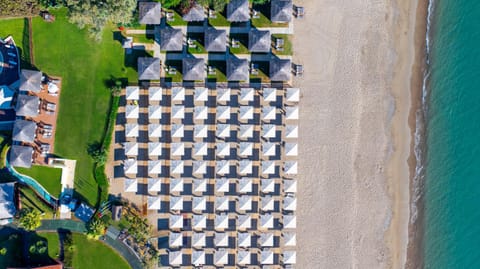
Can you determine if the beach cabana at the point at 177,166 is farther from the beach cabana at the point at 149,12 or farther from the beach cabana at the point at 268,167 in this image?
the beach cabana at the point at 149,12

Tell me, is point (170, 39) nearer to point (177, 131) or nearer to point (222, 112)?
point (222, 112)

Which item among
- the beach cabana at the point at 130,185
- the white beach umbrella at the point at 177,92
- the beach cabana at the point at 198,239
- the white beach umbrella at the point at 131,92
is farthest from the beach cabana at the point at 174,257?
the white beach umbrella at the point at 131,92

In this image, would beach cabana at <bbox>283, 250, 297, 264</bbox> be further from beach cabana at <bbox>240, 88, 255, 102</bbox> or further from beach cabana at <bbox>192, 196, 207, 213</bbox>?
beach cabana at <bbox>240, 88, 255, 102</bbox>

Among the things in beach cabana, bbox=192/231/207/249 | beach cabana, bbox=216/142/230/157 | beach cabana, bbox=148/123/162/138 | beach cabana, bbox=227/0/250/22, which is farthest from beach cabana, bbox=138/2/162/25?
beach cabana, bbox=192/231/207/249

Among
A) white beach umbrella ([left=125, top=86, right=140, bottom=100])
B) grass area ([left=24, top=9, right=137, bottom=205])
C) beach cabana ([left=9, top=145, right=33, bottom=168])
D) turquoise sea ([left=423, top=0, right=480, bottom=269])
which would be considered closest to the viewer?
beach cabana ([left=9, top=145, right=33, bottom=168])

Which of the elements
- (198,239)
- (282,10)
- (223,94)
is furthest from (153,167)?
(282,10)

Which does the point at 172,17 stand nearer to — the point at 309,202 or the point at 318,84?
the point at 318,84
